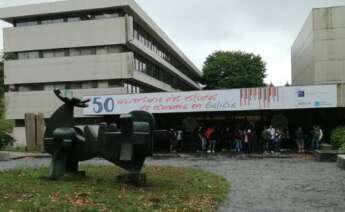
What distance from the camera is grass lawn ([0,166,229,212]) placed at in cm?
947

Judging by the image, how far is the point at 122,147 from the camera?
43.6 feet

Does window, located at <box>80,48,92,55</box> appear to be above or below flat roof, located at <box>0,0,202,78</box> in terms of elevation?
below

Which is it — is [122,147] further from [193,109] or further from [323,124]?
[323,124]

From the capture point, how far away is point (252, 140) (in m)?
31.5

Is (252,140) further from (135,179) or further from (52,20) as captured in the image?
(52,20)

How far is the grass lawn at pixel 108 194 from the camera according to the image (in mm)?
9469

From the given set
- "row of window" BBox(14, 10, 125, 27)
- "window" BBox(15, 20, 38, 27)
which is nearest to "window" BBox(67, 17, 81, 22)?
"row of window" BBox(14, 10, 125, 27)

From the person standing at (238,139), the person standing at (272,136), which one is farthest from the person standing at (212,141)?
the person standing at (272,136)

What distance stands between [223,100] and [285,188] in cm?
1748

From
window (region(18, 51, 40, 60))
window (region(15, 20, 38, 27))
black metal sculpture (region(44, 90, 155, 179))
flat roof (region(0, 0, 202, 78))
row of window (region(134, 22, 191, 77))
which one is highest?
flat roof (region(0, 0, 202, 78))

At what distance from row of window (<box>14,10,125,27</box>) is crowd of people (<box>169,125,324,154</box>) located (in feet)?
66.1

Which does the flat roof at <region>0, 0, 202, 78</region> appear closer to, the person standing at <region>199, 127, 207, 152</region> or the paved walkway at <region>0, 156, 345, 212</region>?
the person standing at <region>199, 127, 207, 152</region>

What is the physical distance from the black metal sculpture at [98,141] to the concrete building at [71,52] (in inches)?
1352

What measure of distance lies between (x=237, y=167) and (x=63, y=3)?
116ft
